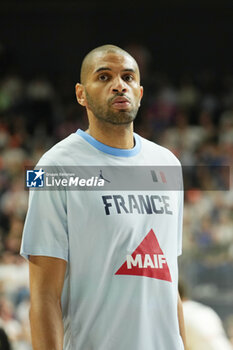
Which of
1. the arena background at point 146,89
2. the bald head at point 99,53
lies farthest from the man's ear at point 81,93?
the arena background at point 146,89

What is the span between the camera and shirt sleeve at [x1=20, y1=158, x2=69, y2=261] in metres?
1.91

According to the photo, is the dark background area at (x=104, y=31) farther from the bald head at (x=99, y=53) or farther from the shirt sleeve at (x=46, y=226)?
the shirt sleeve at (x=46, y=226)

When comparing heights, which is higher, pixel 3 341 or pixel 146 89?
pixel 146 89

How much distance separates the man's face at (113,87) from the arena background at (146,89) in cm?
471

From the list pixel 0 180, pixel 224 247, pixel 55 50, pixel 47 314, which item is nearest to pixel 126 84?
pixel 47 314

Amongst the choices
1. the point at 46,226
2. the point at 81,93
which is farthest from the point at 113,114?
the point at 46,226

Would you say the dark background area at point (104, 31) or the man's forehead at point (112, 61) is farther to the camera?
the dark background area at point (104, 31)

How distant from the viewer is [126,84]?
6.75 feet

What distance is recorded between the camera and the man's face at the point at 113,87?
2041 mm

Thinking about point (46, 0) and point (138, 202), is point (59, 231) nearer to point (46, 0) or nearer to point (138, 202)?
point (138, 202)

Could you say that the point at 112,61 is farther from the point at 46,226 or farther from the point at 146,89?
the point at 146,89

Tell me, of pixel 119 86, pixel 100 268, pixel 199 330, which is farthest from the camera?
pixel 199 330

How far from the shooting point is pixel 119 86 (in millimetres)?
2029

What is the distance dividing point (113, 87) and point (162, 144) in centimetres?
845
